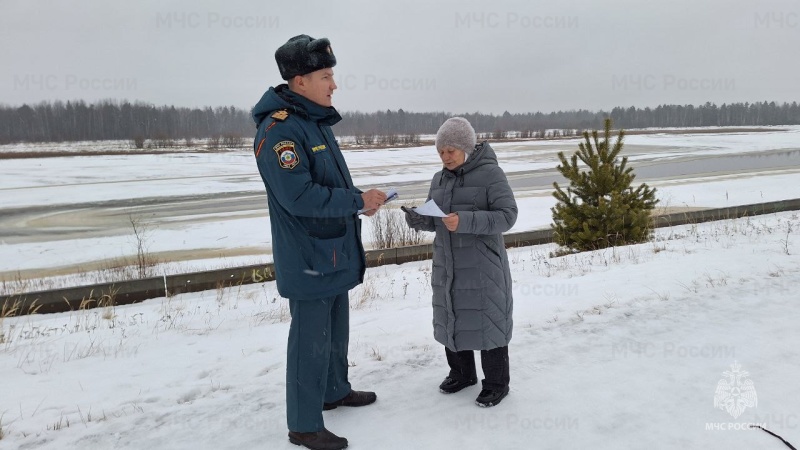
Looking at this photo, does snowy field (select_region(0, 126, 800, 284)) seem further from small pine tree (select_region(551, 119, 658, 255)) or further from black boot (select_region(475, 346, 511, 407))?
black boot (select_region(475, 346, 511, 407))

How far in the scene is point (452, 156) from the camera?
326 cm

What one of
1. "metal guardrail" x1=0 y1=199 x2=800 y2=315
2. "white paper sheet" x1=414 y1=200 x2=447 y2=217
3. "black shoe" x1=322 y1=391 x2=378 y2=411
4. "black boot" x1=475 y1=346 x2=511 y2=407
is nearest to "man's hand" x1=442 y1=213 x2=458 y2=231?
"white paper sheet" x1=414 y1=200 x2=447 y2=217

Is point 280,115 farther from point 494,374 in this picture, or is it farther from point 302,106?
point 494,374

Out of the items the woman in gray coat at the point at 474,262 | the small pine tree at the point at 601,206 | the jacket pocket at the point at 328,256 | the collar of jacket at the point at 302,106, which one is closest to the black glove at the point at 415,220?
the woman in gray coat at the point at 474,262

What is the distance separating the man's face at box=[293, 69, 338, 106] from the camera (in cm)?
281

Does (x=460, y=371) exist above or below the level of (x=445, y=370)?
above

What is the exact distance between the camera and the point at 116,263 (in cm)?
959

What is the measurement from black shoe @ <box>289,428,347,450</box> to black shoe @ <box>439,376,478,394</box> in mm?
835

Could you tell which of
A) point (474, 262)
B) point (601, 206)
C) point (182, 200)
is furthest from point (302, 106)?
point (182, 200)

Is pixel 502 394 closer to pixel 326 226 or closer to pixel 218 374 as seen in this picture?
pixel 326 226

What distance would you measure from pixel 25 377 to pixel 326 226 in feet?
9.54

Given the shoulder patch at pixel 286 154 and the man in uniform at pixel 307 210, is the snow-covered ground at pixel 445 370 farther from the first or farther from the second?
the shoulder patch at pixel 286 154

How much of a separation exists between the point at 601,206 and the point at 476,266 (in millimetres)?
5782

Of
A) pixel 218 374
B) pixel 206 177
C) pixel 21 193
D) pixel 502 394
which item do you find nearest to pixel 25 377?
pixel 218 374
